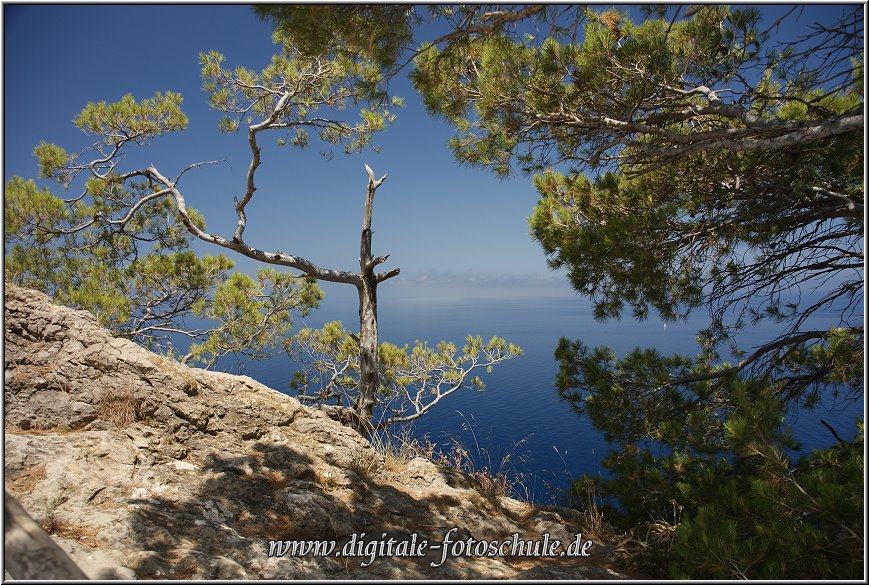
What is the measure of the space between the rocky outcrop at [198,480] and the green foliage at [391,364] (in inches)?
100

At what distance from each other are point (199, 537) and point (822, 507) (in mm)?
3282

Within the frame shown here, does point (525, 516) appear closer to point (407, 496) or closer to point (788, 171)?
point (407, 496)

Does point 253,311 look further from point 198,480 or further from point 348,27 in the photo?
point 348,27

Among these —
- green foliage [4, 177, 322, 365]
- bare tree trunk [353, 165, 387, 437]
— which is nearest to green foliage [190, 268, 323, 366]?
green foliage [4, 177, 322, 365]

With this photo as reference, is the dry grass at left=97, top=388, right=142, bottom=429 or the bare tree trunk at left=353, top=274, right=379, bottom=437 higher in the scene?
the bare tree trunk at left=353, top=274, right=379, bottom=437

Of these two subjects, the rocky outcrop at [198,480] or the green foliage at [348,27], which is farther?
the green foliage at [348,27]

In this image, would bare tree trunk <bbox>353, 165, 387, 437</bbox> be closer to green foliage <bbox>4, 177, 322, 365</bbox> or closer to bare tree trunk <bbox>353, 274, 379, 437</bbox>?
bare tree trunk <bbox>353, 274, 379, 437</bbox>

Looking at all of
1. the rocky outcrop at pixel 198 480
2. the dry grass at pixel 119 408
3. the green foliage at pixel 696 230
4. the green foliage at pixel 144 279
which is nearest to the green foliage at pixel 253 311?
the green foliage at pixel 144 279

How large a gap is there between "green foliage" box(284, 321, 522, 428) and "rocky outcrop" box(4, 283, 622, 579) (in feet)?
8.34

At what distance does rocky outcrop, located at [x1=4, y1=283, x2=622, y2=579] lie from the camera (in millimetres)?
2086

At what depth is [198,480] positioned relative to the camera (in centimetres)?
279

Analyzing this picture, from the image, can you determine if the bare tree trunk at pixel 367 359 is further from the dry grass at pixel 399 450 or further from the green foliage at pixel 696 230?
the green foliage at pixel 696 230

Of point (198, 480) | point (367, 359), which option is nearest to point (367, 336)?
point (367, 359)

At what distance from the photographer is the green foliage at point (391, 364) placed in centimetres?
666
